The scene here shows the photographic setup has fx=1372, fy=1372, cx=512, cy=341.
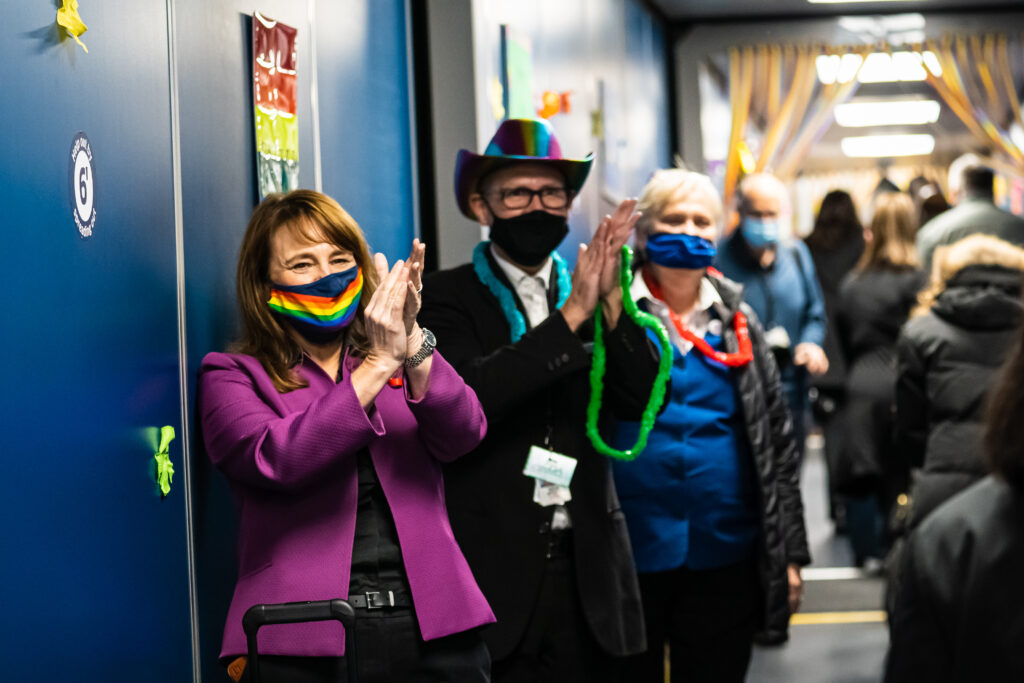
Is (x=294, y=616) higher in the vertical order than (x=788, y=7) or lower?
lower

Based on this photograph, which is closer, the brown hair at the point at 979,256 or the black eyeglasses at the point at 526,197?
the black eyeglasses at the point at 526,197

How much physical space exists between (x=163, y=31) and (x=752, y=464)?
163 centimetres

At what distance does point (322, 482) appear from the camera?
2193 millimetres

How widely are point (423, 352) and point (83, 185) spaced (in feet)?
1.96

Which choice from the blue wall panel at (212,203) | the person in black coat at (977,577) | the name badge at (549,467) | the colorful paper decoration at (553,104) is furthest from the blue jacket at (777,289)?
the person in black coat at (977,577)

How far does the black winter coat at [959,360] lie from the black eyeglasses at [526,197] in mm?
1696

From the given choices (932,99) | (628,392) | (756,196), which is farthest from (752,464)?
(932,99)

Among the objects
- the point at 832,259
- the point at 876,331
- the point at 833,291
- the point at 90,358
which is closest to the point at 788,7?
the point at 832,259

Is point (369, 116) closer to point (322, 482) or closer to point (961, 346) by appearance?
point (322, 482)

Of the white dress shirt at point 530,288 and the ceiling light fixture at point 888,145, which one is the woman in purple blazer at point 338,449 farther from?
the ceiling light fixture at point 888,145

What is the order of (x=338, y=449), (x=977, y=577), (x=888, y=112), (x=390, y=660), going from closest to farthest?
(x=977, y=577)
(x=338, y=449)
(x=390, y=660)
(x=888, y=112)

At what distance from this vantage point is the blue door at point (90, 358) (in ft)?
5.94

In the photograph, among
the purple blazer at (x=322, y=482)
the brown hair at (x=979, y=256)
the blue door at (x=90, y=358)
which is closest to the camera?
the blue door at (x=90, y=358)

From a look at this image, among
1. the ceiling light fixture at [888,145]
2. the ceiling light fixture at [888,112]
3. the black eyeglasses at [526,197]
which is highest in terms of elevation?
the ceiling light fixture at [888,145]
